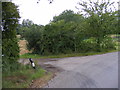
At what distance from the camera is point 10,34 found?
8.27 m

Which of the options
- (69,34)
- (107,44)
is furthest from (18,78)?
(107,44)

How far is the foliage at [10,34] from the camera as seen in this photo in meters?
7.51

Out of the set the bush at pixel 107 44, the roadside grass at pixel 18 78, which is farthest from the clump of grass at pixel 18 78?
the bush at pixel 107 44

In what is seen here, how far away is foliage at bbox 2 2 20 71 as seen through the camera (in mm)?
7509

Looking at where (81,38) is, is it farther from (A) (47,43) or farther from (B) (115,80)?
(B) (115,80)

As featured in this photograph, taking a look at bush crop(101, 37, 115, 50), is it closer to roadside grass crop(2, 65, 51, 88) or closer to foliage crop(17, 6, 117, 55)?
foliage crop(17, 6, 117, 55)

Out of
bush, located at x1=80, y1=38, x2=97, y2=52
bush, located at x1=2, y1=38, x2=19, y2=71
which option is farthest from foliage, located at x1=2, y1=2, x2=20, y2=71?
bush, located at x1=80, y1=38, x2=97, y2=52

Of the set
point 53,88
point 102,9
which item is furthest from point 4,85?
point 102,9

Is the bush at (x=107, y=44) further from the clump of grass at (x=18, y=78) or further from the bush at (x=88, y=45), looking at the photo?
the clump of grass at (x=18, y=78)

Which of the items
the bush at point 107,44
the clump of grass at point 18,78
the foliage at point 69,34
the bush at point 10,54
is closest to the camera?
the clump of grass at point 18,78

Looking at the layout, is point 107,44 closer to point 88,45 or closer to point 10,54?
point 88,45

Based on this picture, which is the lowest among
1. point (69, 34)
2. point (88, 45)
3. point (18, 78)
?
point (18, 78)

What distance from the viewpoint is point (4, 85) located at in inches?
217

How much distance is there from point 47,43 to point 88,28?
451 cm
